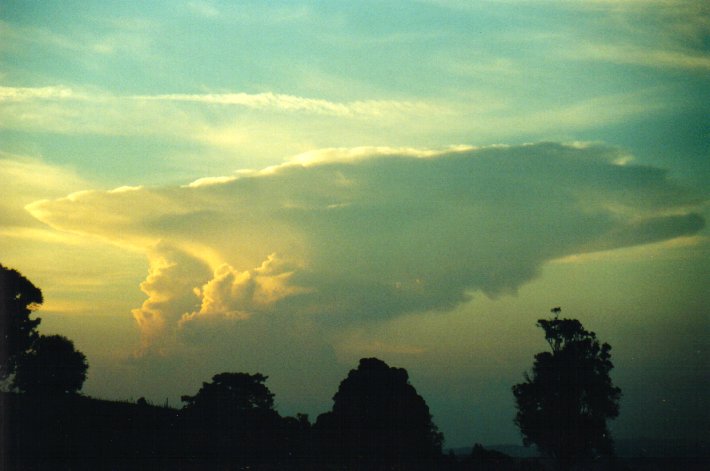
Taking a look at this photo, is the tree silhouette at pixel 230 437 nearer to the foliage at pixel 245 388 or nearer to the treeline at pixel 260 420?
the treeline at pixel 260 420

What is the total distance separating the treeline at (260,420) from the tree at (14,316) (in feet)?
0.43

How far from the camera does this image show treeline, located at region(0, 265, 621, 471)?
2792 centimetres

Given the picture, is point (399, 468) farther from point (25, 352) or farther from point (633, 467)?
point (25, 352)

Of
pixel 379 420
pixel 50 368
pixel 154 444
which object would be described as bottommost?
pixel 154 444

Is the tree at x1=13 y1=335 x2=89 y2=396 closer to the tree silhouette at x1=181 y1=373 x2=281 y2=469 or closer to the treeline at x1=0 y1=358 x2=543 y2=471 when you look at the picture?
the treeline at x1=0 y1=358 x2=543 y2=471

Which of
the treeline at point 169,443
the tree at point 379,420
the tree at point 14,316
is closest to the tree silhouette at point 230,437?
the treeline at point 169,443

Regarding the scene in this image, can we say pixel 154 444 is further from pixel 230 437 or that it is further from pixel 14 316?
pixel 14 316

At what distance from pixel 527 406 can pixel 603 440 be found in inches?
302

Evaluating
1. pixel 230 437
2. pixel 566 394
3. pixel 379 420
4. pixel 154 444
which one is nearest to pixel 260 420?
pixel 230 437

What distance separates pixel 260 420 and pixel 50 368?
43960mm

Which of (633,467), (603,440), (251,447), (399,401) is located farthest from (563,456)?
(251,447)

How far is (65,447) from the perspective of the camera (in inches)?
1051

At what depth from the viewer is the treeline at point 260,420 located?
27.9 m

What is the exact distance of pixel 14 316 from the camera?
6681 centimetres
